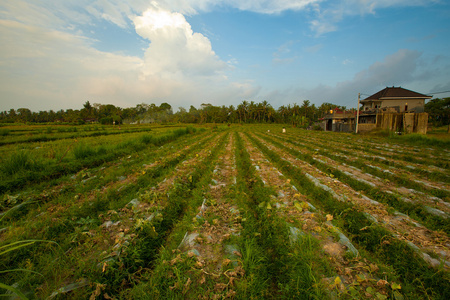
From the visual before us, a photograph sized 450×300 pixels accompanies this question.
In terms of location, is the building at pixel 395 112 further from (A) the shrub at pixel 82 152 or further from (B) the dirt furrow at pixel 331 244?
(A) the shrub at pixel 82 152

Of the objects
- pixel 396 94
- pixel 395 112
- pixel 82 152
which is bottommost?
pixel 82 152

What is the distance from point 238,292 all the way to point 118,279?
5.22 ft

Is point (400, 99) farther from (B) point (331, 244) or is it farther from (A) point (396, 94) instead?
(B) point (331, 244)

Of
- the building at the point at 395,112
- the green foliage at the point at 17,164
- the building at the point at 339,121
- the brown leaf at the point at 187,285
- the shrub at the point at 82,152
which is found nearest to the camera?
the brown leaf at the point at 187,285

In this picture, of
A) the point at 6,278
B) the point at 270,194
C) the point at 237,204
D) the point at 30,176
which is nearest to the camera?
the point at 6,278

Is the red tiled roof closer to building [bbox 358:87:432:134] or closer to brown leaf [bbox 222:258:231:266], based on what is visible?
building [bbox 358:87:432:134]

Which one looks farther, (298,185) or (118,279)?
(298,185)

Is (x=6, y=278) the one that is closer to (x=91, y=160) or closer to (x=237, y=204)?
(x=237, y=204)

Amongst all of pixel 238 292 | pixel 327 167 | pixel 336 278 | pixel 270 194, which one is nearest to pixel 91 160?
pixel 270 194

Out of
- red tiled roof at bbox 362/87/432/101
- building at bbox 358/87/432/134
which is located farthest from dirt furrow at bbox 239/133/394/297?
red tiled roof at bbox 362/87/432/101

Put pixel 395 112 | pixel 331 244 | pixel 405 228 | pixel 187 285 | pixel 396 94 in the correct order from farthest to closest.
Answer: pixel 396 94
pixel 395 112
pixel 405 228
pixel 331 244
pixel 187 285

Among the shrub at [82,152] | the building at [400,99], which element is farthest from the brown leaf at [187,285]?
the building at [400,99]

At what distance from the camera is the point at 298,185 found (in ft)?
Result: 18.7

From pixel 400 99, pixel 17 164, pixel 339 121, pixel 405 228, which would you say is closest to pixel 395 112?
pixel 339 121
